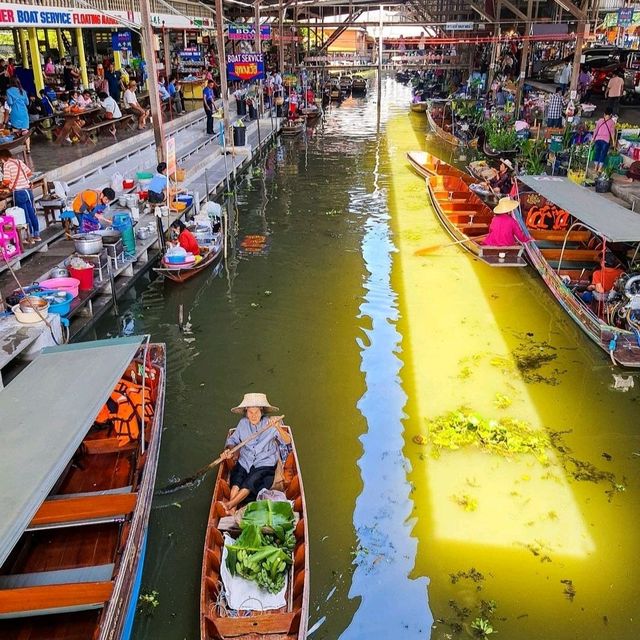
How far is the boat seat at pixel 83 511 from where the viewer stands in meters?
5.56

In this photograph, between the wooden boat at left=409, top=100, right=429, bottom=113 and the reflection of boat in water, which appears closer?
the wooden boat at left=409, top=100, right=429, bottom=113

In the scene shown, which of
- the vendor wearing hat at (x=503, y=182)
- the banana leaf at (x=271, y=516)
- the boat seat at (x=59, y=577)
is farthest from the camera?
the vendor wearing hat at (x=503, y=182)

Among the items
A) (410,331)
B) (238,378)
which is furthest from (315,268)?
(238,378)

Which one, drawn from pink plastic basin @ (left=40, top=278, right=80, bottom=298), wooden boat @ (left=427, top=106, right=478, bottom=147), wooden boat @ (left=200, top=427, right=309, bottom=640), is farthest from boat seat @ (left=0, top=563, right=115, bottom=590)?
wooden boat @ (left=427, top=106, right=478, bottom=147)

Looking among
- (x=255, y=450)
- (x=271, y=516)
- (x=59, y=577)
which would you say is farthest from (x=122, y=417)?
(x=271, y=516)

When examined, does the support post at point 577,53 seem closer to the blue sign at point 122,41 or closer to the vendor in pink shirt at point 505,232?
the vendor in pink shirt at point 505,232

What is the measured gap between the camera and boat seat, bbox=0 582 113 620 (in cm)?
462

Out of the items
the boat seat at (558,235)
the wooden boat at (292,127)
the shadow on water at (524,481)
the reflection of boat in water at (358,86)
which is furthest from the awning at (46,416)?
the reflection of boat in water at (358,86)

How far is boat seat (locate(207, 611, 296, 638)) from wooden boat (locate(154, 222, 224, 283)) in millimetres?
8190

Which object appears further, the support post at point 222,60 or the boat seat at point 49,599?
the support post at point 222,60

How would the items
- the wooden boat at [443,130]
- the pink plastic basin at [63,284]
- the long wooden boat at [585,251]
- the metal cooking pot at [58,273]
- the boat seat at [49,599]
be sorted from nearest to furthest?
the boat seat at [49,599], the long wooden boat at [585,251], the pink plastic basin at [63,284], the metal cooking pot at [58,273], the wooden boat at [443,130]

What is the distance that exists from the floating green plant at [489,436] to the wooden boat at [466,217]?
20.4 ft

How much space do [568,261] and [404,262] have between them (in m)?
3.48

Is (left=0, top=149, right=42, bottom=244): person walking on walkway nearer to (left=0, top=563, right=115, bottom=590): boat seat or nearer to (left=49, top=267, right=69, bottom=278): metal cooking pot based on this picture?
(left=49, top=267, right=69, bottom=278): metal cooking pot
